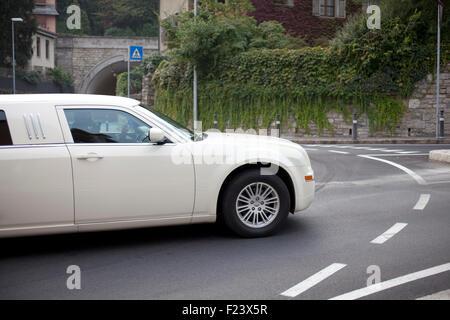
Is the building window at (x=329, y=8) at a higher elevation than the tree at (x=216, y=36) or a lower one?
higher

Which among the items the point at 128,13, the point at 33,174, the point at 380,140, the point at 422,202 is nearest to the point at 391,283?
the point at 33,174

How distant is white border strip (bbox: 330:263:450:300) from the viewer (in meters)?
4.16

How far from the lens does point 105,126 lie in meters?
5.76

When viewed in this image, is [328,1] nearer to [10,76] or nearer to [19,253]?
[19,253]

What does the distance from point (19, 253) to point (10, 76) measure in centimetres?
5230

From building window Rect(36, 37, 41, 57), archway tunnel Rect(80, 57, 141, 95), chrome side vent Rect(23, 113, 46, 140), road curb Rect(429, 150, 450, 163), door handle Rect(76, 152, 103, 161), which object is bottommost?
road curb Rect(429, 150, 450, 163)

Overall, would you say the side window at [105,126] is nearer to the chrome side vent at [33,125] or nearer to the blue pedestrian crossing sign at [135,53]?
the chrome side vent at [33,125]

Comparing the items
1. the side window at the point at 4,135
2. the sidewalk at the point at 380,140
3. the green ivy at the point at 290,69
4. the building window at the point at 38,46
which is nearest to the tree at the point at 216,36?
the green ivy at the point at 290,69

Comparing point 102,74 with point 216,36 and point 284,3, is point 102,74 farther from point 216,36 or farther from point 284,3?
point 216,36

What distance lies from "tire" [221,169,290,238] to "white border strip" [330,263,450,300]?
179 centimetres

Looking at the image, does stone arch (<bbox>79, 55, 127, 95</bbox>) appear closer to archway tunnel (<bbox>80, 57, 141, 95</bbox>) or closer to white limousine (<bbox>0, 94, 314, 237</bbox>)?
archway tunnel (<bbox>80, 57, 141, 95</bbox>)

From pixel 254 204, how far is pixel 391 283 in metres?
1.95

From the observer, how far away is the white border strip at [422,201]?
25.7ft

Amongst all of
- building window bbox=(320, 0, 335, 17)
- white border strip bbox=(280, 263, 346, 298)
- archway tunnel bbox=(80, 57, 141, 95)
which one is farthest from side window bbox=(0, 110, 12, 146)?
archway tunnel bbox=(80, 57, 141, 95)
